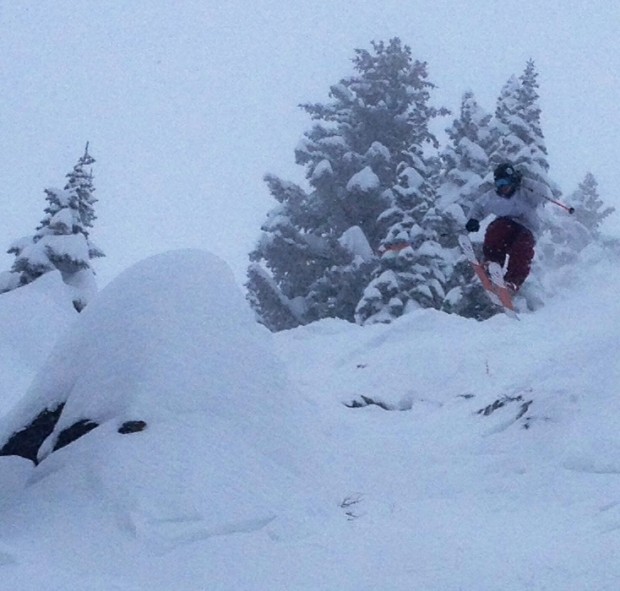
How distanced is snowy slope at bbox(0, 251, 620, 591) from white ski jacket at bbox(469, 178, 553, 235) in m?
3.05

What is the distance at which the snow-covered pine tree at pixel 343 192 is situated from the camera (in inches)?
957

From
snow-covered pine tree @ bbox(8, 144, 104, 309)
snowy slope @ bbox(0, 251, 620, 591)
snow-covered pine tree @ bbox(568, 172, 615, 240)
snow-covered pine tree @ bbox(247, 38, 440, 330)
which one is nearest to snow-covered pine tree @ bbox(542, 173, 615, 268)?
snow-covered pine tree @ bbox(568, 172, 615, 240)

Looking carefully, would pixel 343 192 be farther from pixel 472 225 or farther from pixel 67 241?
pixel 472 225

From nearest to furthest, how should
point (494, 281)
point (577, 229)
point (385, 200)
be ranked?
point (494, 281) → point (385, 200) → point (577, 229)

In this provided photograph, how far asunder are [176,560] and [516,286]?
9177mm

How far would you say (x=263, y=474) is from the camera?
6.52 m

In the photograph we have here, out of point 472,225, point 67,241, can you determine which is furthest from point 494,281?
point 67,241

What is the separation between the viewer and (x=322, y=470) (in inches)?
289

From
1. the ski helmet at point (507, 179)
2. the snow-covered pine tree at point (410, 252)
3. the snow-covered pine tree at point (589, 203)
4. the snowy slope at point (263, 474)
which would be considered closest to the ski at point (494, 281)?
the ski helmet at point (507, 179)

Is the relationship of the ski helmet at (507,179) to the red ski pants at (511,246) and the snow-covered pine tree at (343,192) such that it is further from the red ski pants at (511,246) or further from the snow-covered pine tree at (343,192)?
the snow-covered pine tree at (343,192)

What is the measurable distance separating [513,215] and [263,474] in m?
7.53

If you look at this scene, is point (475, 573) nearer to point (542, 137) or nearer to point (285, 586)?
point (285, 586)

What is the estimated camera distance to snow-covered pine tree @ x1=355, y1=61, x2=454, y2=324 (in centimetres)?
2195

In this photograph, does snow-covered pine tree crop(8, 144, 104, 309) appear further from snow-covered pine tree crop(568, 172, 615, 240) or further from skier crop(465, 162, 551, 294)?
snow-covered pine tree crop(568, 172, 615, 240)
